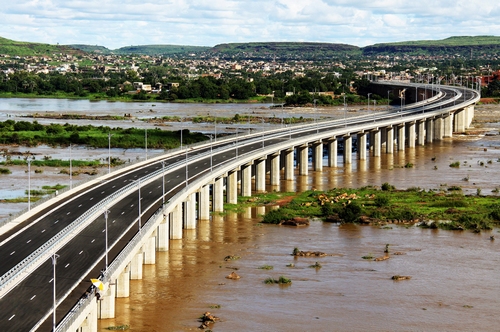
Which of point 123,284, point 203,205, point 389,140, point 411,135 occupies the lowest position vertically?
point 123,284

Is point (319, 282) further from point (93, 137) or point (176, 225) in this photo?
point (93, 137)

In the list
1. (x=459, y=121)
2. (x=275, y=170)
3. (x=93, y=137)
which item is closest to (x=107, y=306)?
(x=275, y=170)

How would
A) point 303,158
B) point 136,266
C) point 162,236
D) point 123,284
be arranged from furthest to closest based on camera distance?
point 303,158
point 162,236
point 136,266
point 123,284

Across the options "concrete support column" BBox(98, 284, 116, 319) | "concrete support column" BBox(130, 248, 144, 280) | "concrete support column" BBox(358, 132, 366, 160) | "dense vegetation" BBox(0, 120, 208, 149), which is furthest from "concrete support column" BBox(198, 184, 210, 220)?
"dense vegetation" BBox(0, 120, 208, 149)

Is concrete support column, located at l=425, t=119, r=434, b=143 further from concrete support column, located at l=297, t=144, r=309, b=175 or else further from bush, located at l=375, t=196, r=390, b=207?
bush, located at l=375, t=196, r=390, b=207

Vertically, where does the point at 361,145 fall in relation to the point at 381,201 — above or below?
above

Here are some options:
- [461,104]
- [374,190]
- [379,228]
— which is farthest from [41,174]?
[461,104]

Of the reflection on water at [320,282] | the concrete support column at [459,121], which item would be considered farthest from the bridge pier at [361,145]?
the concrete support column at [459,121]
